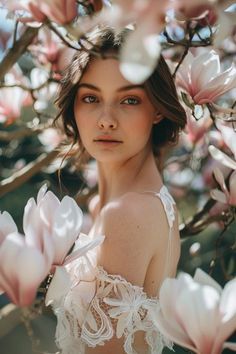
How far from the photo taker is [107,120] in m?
1.10

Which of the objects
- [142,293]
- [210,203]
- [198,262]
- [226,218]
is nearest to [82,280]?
[142,293]

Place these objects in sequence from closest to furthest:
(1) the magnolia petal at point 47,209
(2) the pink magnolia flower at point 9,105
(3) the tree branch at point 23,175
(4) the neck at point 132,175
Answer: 1. (1) the magnolia petal at point 47,209
2. (4) the neck at point 132,175
3. (3) the tree branch at point 23,175
4. (2) the pink magnolia flower at point 9,105

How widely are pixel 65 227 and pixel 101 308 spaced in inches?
14.4

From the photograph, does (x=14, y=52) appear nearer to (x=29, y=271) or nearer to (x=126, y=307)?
(x=126, y=307)

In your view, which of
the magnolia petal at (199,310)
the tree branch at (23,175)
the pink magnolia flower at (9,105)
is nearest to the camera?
the magnolia petal at (199,310)

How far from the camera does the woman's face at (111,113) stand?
3.67ft

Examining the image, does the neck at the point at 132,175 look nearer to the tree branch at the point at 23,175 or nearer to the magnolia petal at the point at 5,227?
the tree branch at the point at 23,175

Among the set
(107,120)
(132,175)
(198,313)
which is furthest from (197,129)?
(198,313)

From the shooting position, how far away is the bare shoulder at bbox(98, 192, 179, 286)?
3.52ft

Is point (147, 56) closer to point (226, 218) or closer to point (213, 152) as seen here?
point (213, 152)

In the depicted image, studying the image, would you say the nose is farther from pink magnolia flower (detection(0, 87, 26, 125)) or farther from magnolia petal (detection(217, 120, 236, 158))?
pink magnolia flower (detection(0, 87, 26, 125))

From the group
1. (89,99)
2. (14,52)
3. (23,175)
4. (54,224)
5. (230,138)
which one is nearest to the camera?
(54,224)

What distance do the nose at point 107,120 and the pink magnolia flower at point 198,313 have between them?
425 millimetres

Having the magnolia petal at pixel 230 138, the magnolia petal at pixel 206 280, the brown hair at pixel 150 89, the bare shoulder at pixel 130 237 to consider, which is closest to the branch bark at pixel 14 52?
the brown hair at pixel 150 89
